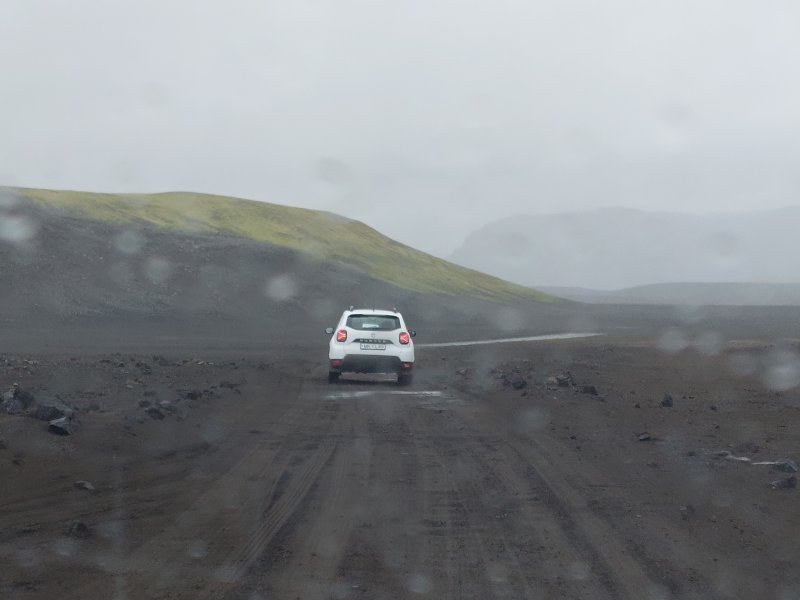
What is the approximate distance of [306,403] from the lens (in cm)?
1939

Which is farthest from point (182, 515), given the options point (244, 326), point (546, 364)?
point (244, 326)

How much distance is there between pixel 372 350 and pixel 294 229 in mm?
87422

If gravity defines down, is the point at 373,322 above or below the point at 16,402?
above

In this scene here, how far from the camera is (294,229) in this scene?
110m

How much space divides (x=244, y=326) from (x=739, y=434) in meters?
47.7

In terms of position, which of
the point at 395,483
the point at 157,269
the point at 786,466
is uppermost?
the point at 157,269

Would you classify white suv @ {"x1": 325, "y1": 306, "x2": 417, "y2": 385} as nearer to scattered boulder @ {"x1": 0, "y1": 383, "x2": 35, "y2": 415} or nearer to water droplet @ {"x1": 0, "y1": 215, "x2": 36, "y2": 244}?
scattered boulder @ {"x1": 0, "y1": 383, "x2": 35, "y2": 415}

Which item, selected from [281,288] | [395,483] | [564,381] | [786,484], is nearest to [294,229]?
[281,288]

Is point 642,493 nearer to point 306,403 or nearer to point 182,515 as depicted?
point 182,515

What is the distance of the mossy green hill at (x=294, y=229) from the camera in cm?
8906

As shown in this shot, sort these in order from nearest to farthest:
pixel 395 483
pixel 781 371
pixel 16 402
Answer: pixel 395 483
pixel 16 402
pixel 781 371

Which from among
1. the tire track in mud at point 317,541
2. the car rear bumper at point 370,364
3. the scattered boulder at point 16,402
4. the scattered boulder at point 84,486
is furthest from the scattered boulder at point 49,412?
the car rear bumper at point 370,364

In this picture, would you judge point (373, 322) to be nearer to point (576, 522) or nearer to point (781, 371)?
point (781, 371)

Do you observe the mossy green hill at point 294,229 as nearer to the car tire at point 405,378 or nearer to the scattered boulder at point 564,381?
the car tire at point 405,378
